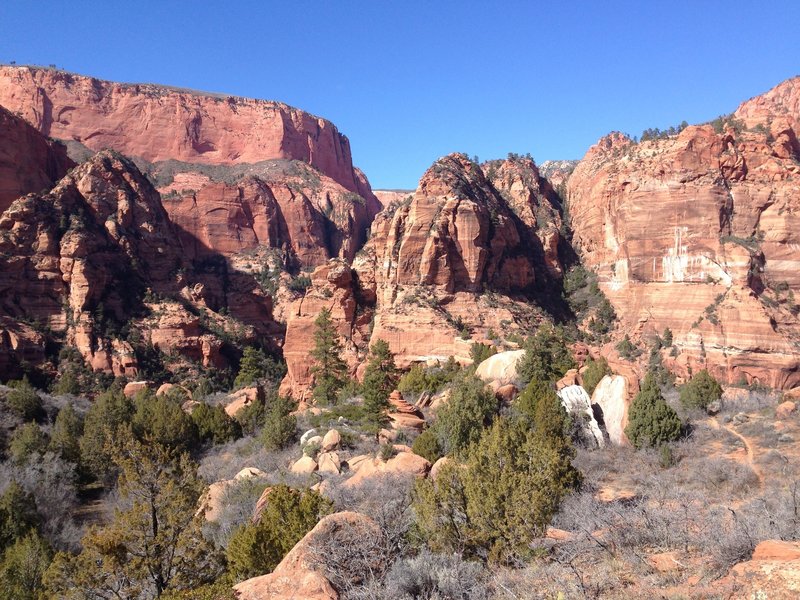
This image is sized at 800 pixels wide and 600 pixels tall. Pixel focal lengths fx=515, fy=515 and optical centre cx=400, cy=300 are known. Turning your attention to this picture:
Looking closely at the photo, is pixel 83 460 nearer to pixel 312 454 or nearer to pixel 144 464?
pixel 312 454

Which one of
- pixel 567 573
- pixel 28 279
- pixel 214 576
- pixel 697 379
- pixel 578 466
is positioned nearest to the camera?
pixel 567 573

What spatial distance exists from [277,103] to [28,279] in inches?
3165

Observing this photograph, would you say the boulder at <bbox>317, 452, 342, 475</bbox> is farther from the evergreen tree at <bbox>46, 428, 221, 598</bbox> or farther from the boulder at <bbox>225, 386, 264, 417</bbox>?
the boulder at <bbox>225, 386, 264, 417</bbox>

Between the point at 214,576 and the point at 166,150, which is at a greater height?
the point at 166,150

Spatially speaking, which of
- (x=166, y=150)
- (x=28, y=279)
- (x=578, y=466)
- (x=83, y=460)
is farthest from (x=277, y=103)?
(x=578, y=466)

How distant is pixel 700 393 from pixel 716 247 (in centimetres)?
2315

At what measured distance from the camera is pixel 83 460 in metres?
24.5

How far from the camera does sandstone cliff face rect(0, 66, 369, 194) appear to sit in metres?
93.4

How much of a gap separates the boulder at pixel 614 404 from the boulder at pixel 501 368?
6.85m

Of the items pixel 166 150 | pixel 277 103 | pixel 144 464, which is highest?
pixel 277 103

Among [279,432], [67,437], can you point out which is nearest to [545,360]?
[279,432]

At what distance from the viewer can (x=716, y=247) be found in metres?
40.8

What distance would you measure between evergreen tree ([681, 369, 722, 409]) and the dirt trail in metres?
1.94

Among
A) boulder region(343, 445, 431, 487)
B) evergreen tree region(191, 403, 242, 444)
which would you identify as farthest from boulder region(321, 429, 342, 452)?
evergreen tree region(191, 403, 242, 444)
